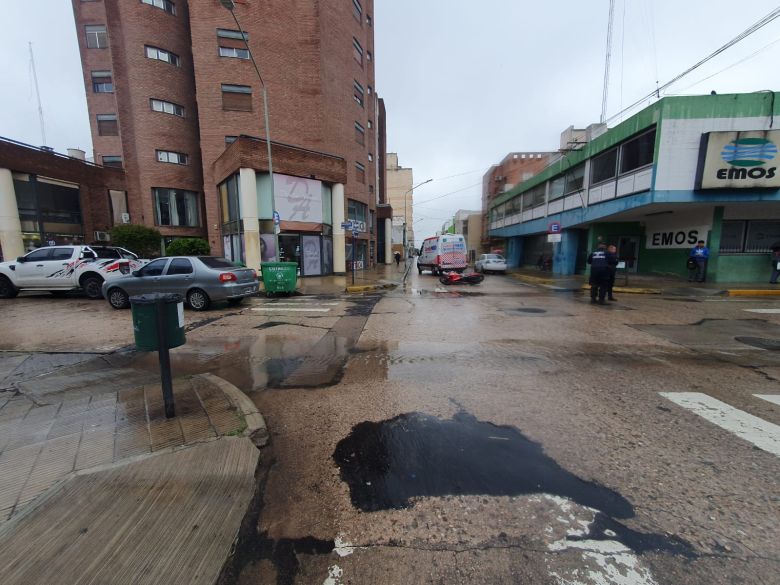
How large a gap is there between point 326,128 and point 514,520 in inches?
962

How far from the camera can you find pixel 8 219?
773 inches

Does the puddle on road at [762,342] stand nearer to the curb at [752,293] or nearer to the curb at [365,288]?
the curb at [752,293]

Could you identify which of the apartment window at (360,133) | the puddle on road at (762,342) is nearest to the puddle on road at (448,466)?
the puddle on road at (762,342)

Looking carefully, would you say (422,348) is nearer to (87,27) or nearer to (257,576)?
(257,576)

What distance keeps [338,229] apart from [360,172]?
26.4 feet

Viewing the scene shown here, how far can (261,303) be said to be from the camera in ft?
36.8

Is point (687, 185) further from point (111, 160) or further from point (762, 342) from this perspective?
point (111, 160)

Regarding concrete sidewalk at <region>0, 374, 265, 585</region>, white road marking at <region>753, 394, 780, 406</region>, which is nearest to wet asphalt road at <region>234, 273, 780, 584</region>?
white road marking at <region>753, 394, 780, 406</region>

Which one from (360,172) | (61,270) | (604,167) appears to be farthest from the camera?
(360,172)

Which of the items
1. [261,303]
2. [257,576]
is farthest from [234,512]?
[261,303]

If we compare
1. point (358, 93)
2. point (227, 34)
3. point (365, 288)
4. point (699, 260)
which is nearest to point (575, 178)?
point (699, 260)

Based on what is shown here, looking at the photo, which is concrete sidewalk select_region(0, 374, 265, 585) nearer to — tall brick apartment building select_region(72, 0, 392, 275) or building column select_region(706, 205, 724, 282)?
tall brick apartment building select_region(72, 0, 392, 275)

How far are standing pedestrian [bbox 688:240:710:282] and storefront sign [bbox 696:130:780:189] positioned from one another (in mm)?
2710

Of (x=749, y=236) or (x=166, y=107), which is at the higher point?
(x=166, y=107)
